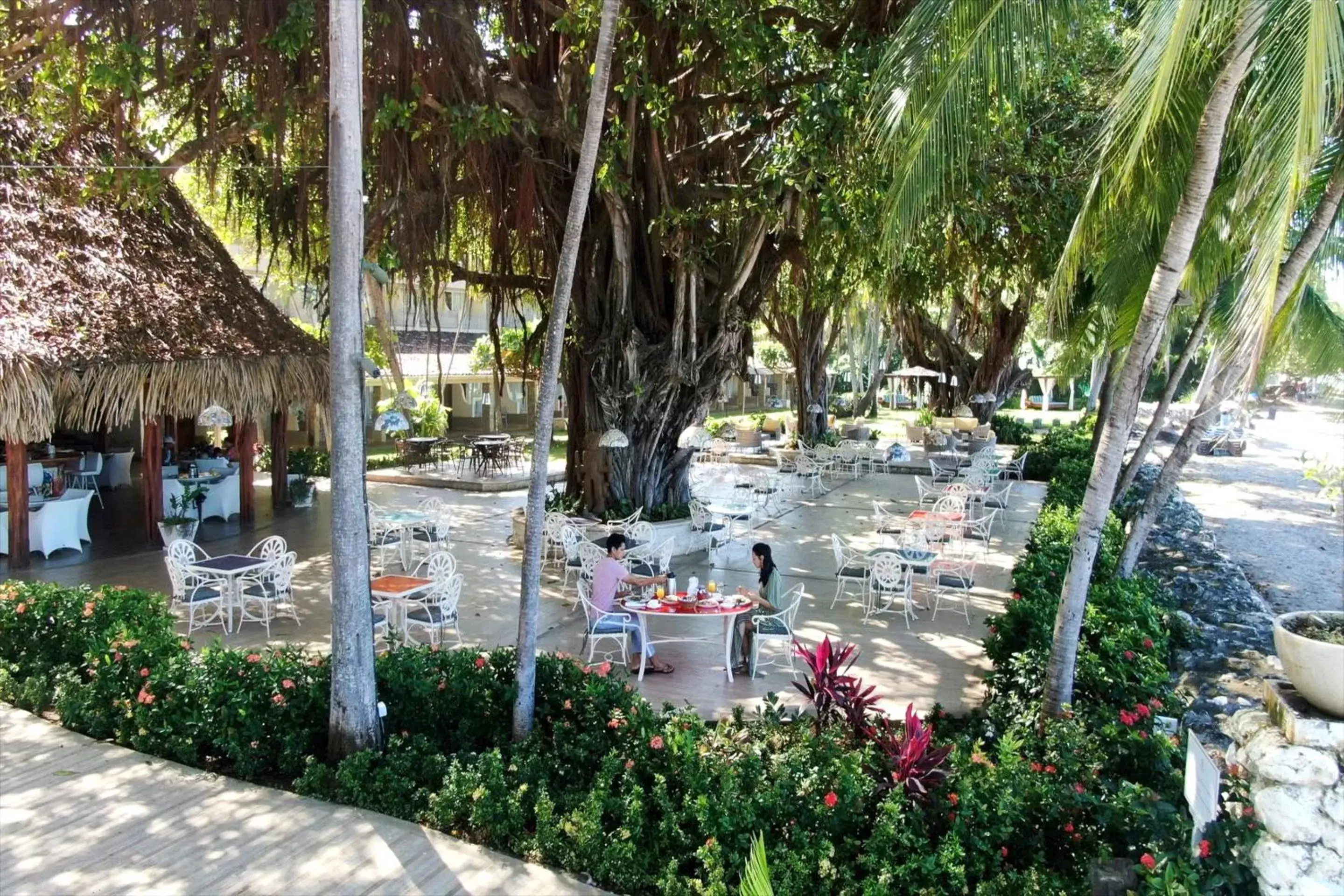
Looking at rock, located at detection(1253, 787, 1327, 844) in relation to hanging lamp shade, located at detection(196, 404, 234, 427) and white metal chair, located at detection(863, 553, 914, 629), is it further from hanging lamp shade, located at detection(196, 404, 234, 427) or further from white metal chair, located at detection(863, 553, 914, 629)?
hanging lamp shade, located at detection(196, 404, 234, 427)

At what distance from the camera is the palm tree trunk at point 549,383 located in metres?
5.08

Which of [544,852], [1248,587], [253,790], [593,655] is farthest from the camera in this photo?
[1248,587]

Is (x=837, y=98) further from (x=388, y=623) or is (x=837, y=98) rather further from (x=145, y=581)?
(x=145, y=581)

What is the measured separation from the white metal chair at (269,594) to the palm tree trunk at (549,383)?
426cm

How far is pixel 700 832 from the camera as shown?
14.4 ft

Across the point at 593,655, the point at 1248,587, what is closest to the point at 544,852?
the point at 593,655

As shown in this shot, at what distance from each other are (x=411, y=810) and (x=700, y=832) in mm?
1708

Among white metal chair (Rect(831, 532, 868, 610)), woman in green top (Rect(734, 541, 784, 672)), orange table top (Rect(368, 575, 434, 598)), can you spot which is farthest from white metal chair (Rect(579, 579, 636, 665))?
white metal chair (Rect(831, 532, 868, 610))

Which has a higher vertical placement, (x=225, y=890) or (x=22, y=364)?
(x=22, y=364)

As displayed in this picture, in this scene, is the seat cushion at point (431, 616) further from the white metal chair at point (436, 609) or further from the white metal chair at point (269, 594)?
the white metal chair at point (269, 594)

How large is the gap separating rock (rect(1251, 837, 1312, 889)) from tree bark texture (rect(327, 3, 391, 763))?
4.57 m

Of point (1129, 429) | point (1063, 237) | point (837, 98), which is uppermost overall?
point (837, 98)

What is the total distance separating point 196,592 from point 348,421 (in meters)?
4.70

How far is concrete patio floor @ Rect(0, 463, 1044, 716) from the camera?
7.37m
